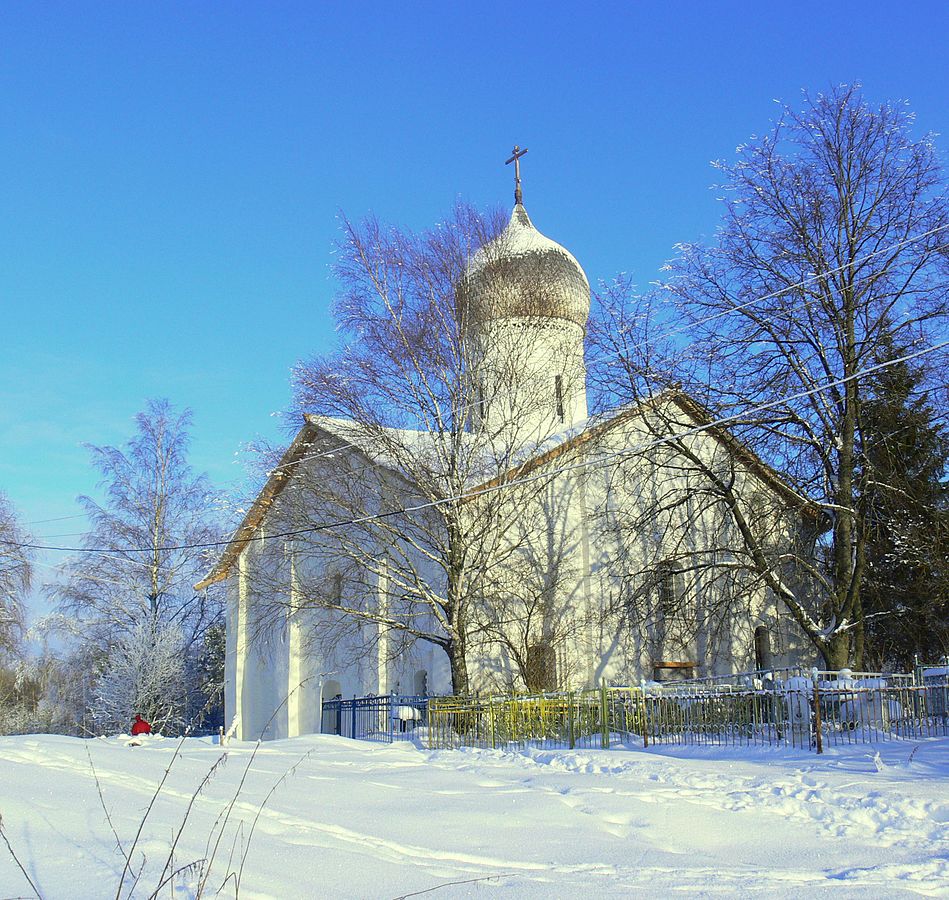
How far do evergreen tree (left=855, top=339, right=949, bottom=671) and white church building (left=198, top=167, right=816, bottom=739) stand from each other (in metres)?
1.89

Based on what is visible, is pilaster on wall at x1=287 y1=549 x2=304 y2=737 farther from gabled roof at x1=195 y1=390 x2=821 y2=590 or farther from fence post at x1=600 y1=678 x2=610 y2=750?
fence post at x1=600 y1=678 x2=610 y2=750

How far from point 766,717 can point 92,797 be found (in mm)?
12233

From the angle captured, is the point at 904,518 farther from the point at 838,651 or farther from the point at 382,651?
the point at 382,651

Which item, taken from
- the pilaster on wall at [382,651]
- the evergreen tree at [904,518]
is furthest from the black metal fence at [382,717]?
the evergreen tree at [904,518]

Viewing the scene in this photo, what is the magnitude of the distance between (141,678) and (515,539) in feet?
49.3

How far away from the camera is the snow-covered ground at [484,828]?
5.48m

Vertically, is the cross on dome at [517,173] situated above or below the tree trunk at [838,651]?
above

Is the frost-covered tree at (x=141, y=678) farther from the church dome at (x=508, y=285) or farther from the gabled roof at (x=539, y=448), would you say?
the church dome at (x=508, y=285)

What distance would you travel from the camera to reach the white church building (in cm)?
2156

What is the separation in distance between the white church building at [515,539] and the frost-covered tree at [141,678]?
6.38m

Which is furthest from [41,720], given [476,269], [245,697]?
[476,269]

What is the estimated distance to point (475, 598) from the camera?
858 inches


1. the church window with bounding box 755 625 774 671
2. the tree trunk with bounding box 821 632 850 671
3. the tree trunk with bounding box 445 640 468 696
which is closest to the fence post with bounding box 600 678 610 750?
the tree trunk with bounding box 445 640 468 696

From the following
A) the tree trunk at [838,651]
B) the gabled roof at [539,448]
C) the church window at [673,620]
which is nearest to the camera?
the tree trunk at [838,651]
